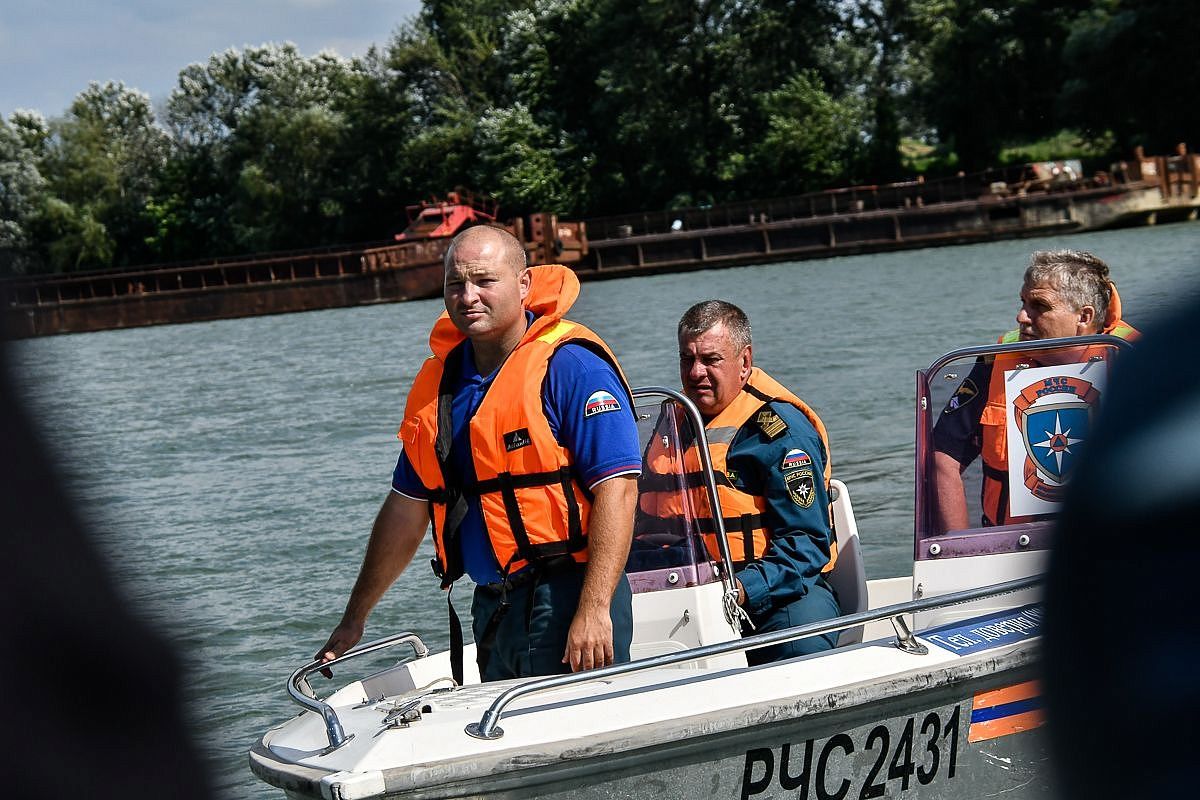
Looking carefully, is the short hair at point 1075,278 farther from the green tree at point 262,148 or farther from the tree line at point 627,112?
the green tree at point 262,148

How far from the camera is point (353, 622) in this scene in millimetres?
4676

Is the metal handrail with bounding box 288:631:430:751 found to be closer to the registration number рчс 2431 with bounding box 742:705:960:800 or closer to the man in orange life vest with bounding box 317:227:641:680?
the man in orange life vest with bounding box 317:227:641:680

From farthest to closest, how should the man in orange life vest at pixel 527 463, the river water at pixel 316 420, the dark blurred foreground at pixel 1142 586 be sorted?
the man in orange life vest at pixel 527 463
the river water at pixel 316 420
the dark blurred foreground at pixel 1142 586

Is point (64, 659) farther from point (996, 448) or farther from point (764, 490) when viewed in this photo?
point (996, 448)

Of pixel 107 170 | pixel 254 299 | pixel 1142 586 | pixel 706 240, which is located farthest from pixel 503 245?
pixel 107 170

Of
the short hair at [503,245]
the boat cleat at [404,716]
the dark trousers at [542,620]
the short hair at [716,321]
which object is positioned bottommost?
the boat cleat at [404,716]

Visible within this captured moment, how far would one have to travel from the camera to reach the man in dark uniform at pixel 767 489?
5.21 metres

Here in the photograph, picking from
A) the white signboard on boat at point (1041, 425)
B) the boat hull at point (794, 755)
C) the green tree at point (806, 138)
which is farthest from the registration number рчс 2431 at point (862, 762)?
the green tree at point (806, 138)

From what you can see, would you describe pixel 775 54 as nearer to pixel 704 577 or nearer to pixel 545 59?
pixel 545 59

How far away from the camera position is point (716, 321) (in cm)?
540

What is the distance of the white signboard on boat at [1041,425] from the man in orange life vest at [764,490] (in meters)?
0.61

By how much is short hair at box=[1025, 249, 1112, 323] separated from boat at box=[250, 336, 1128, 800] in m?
0.54

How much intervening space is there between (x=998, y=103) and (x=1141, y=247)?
1831cm

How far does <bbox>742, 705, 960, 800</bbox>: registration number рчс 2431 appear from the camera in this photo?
14.8 feet
